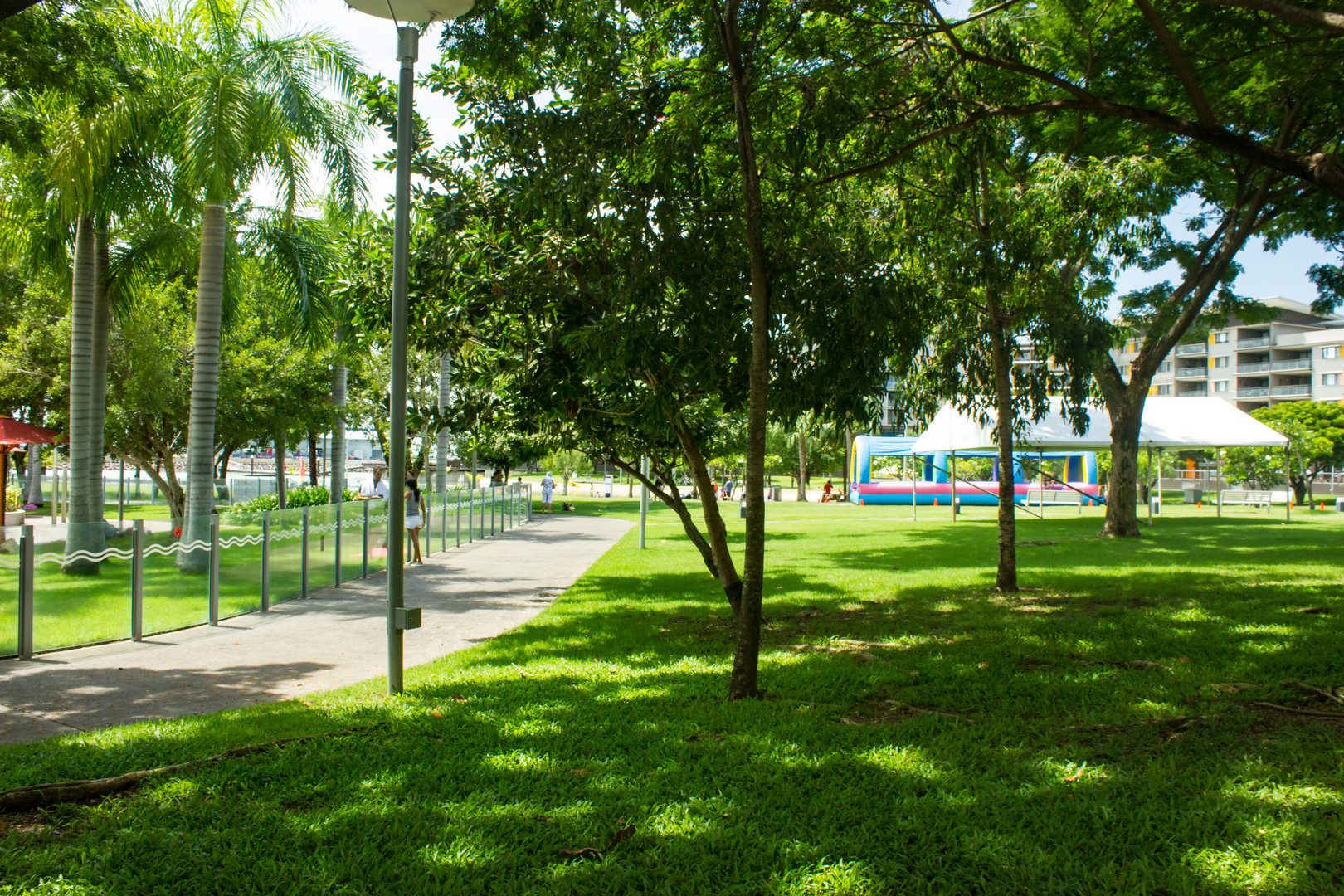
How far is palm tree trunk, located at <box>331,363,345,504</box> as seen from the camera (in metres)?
21.5

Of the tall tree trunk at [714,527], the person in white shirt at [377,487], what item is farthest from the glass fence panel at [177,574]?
the person in white shirt at [377,487]

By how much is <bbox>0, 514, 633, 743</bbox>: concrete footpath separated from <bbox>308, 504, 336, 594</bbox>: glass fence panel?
238mm

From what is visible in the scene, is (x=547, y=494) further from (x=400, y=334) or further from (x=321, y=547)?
(x=400, y=334)

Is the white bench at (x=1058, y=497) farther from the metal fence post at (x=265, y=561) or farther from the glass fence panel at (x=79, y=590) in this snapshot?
the glass fence panel at (x=79, y=590)

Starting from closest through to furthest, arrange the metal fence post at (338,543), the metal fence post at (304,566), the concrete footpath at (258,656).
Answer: the concrete footpath at (258,656) → the metal fence post at (304,566) → the metal fence post at (338,543)

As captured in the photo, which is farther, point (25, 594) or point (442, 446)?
point (442, 446)

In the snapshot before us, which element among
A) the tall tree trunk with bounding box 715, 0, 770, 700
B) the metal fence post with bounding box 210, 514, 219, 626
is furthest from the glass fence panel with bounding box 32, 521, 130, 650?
the tall tree trunk with bounding box 715, 0, 770, 700

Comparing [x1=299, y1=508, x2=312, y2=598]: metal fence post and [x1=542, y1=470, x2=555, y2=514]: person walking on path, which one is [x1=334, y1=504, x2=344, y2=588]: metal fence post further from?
[x1=542, y1=470, x2=555, y2=514]: person walking on path

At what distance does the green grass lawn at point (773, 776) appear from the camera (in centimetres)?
331

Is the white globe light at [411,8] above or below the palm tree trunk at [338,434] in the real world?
above

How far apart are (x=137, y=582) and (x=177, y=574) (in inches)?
15.8

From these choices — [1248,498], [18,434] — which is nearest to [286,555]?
[18,434]

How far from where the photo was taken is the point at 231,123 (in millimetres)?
12359

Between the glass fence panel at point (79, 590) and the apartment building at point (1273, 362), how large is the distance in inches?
2875
